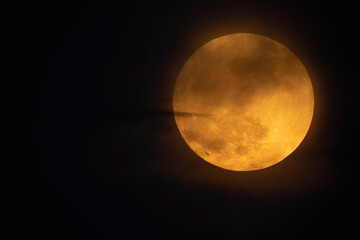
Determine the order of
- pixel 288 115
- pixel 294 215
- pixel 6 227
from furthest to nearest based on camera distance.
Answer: pixel 6 227 < pixel 294 215 < pixel 288 115

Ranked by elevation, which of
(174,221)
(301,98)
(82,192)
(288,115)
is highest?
(301,98)

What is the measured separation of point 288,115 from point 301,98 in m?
0.25

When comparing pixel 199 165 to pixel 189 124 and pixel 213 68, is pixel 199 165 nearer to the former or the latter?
pixel 189 124

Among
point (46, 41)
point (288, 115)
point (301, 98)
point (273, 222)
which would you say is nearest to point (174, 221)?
point (273, 222)

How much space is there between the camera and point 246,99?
2207 millimetres

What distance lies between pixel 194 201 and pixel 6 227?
9.77ft

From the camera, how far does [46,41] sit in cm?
314

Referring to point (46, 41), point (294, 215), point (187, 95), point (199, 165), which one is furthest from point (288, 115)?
point (46, 41)

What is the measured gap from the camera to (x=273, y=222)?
3.10 meters

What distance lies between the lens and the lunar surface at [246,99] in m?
2.21

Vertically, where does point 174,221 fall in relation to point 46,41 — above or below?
below

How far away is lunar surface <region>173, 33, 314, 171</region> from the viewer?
221cm

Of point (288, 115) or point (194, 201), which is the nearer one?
point (288, 115)

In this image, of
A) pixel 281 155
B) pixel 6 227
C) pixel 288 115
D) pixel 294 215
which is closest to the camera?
pixel 288 115
